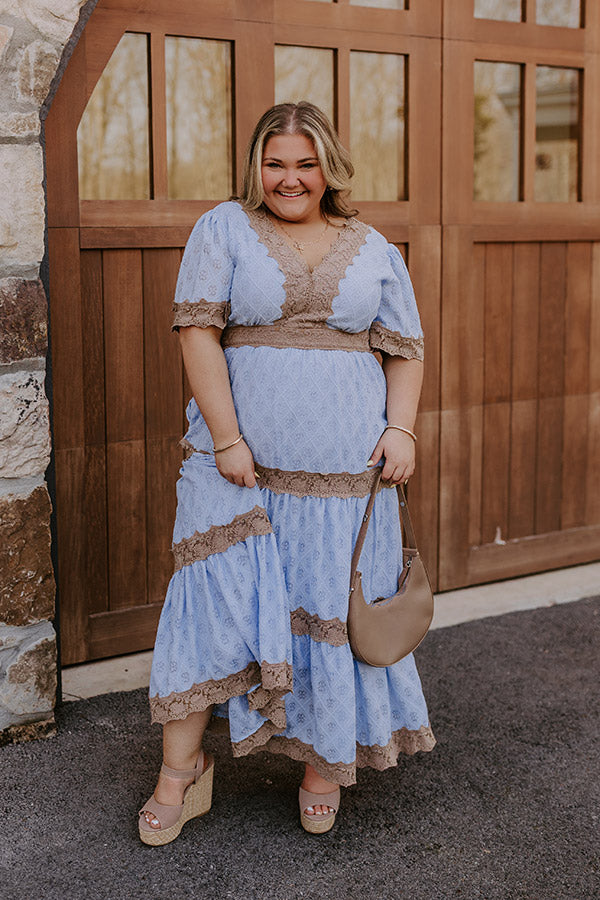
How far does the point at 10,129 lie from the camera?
2736mm

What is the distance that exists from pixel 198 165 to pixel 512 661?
1.91 m

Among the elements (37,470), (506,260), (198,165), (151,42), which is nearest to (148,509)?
(37,470)

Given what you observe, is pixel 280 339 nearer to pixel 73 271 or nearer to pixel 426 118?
pixel 73 271

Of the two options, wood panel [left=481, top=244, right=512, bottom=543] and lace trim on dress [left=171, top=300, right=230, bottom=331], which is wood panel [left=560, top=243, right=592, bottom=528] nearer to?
wood panel [left=481, top=244, right=512, bottom=543]

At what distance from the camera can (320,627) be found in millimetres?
2482

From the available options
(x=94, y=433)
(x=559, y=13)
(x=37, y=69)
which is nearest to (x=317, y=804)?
(x=94, y=433)

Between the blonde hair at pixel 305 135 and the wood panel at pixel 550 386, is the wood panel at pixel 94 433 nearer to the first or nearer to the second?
the blonde hair at pixel 305 135

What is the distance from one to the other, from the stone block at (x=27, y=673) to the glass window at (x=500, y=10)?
2687mm

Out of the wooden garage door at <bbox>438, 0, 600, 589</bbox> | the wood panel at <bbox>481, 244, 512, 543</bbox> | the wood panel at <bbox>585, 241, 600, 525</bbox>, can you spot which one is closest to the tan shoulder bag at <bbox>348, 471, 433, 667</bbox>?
the wooden garage door at <bbox>438, 0, 600, 589</bbox>

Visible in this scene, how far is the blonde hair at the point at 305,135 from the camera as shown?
2412mm

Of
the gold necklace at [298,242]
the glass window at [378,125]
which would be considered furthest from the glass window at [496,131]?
the gold necklace at [298,242]

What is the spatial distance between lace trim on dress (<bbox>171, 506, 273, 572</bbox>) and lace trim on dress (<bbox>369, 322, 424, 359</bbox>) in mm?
493

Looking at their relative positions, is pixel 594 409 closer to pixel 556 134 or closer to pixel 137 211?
pixel 556 134

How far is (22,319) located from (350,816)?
150cm
